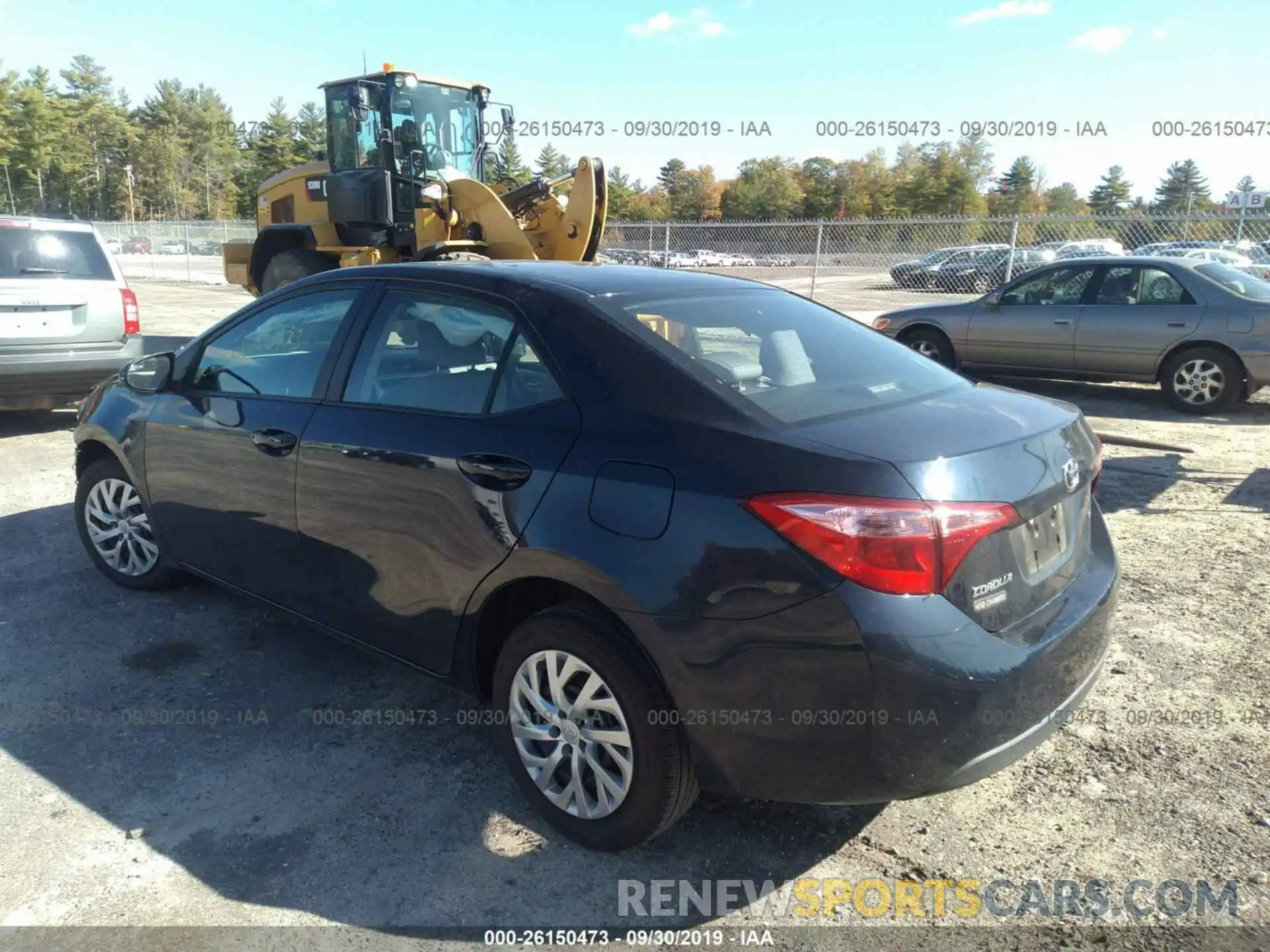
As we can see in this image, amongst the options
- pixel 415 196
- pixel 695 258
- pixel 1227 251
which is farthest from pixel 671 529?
pixel 695 258

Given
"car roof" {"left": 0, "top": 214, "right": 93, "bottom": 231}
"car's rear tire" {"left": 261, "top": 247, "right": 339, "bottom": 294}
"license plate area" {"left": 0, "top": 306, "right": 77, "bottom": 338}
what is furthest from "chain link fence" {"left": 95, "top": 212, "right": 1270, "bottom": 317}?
A: "license plate area" {"left": 0, "top": 306, "right": 77, "bottom": 338}

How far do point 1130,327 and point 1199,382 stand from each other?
2.75 feet

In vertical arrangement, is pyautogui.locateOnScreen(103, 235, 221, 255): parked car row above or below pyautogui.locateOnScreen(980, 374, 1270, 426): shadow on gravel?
above

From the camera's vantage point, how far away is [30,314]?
748 centimetres

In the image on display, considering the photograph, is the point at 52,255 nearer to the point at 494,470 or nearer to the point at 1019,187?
the point at 494,470

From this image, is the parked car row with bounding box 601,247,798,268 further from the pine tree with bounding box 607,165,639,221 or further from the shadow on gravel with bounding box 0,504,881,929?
the pine tree with bounding box 607,165,639,221

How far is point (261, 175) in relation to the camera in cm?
7500

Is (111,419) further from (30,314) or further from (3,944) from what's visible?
(30,314)

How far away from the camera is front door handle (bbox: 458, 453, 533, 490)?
2.72 meters

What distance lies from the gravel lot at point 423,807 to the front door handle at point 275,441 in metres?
0.71

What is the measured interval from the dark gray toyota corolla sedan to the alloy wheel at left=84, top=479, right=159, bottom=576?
1.06m

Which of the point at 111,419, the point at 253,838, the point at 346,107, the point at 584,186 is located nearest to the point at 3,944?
the point at 253,838

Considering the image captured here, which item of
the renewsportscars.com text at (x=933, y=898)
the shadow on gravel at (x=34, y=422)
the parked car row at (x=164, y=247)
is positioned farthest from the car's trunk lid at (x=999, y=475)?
the parked car row at (x=164, y=247)

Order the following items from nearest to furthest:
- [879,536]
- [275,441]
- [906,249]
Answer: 1. [879,536]
2. [275,441]
3. [906,249]
